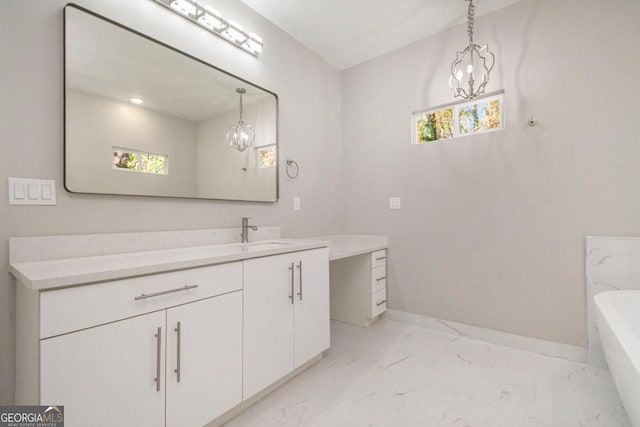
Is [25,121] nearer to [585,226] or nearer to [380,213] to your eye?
[380,213]

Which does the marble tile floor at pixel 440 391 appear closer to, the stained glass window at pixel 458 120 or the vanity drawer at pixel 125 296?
the vanity drawer at pixel 125 296

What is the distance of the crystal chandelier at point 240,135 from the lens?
2069 mm

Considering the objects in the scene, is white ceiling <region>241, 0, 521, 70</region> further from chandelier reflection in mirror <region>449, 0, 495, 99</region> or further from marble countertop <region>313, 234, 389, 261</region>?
marble countertop <region>313, 234, 389, 261</region>

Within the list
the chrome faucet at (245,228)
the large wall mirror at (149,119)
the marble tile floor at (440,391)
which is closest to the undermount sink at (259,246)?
the chrome faucet at (245,228)

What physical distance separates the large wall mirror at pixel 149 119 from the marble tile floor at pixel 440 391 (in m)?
1.35

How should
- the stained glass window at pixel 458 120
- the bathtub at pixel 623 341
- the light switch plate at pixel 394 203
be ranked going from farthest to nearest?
the light switch plate at pixel 394 203 → the stained glass window at pixel 458 120 → the bathtub at pixel 623 341

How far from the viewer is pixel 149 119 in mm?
1651

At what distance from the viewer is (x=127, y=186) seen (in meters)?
1.54

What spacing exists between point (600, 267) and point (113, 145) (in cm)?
304

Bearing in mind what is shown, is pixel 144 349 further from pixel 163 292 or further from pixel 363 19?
pixel 363 19

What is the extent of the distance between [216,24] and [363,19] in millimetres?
1184

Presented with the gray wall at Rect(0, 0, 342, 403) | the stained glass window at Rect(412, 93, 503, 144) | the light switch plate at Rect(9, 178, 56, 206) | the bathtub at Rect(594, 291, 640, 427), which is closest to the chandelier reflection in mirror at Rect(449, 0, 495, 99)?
the stained glass window at Rect(412, 93, 503, 144)

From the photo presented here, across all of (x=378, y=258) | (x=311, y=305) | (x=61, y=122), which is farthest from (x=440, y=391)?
(x=61, y=122)

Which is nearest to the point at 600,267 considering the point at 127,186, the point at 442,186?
the point at 442,186
